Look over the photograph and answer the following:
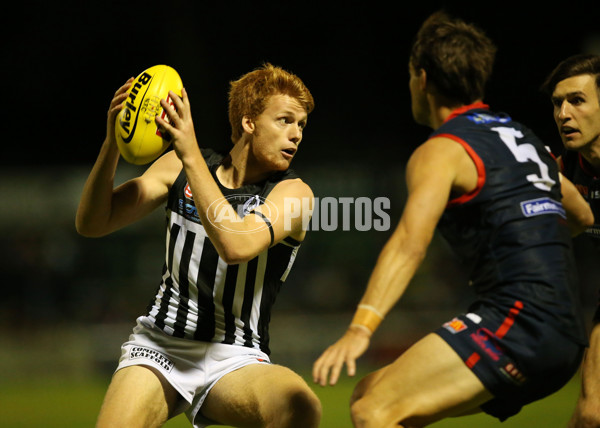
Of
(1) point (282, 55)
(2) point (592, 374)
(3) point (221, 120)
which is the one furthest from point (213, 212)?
(1) point (282, 55)

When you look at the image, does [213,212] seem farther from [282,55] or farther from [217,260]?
[282,55]

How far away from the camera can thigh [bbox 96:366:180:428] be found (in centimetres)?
325

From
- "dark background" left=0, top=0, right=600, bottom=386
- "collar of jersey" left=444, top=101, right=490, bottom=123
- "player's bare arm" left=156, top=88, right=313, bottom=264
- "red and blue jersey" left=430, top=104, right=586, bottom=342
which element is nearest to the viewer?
"red and blue jersey" left=430, top=104, right=586, bottom=342

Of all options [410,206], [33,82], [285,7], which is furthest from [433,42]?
[33,82]

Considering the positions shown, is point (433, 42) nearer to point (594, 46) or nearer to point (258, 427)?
point (258, 427)

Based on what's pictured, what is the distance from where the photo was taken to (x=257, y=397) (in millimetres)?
3340

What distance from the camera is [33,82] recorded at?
50.2 feet

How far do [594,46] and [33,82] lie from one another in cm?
1124

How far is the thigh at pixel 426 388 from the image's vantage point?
262 centimetres

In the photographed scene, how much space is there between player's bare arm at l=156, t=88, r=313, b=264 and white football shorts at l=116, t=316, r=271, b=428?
561 mm

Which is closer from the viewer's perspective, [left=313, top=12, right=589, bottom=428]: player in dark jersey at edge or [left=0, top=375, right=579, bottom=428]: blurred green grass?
[left=313, top=12, right=589, bottom=428]: player in dark jersey at edge

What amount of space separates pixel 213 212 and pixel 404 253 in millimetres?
990

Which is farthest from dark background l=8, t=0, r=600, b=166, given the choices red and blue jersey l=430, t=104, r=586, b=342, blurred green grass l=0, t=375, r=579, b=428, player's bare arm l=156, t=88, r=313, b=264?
red and blue jersey l=430, t=104, r=586, b=342

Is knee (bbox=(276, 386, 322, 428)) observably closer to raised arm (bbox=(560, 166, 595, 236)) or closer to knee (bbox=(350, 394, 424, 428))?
knee (bbox=(350, 394, 424, 428))
